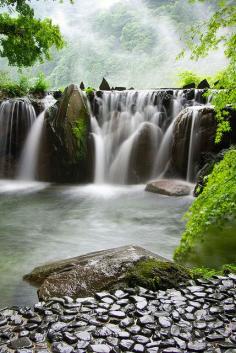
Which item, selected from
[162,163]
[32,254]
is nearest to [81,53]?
[162,163]

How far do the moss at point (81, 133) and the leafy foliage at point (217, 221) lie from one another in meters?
10.4

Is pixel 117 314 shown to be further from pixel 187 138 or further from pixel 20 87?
pixel 20 87

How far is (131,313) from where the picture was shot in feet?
13.4

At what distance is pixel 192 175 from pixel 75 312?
10728mm

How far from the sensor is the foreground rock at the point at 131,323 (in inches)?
137

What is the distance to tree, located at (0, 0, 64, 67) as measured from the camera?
9.77 metres

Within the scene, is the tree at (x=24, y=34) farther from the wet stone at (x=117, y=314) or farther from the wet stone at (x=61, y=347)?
the wet stone at (x=61, y=347)

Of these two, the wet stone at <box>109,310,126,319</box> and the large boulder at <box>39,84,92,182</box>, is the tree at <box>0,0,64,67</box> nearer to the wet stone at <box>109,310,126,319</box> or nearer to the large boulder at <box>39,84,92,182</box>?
the large boulder at <box>39,84,92,182</box>

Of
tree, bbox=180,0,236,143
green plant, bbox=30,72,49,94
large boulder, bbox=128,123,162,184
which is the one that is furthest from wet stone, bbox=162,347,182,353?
green plant, bbox=30,72,49,94

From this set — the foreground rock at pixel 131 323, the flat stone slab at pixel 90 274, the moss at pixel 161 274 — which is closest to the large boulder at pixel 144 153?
the flat stone slab at pixel 90 274

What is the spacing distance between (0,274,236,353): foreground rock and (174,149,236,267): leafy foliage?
0.97m

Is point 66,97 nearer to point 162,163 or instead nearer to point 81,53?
point 162,163

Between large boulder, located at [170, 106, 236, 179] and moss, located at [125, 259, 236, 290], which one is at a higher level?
large boulder, located at [170, 106, 236, 179]

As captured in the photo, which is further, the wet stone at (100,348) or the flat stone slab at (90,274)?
the flat stone slab at (90,274)
